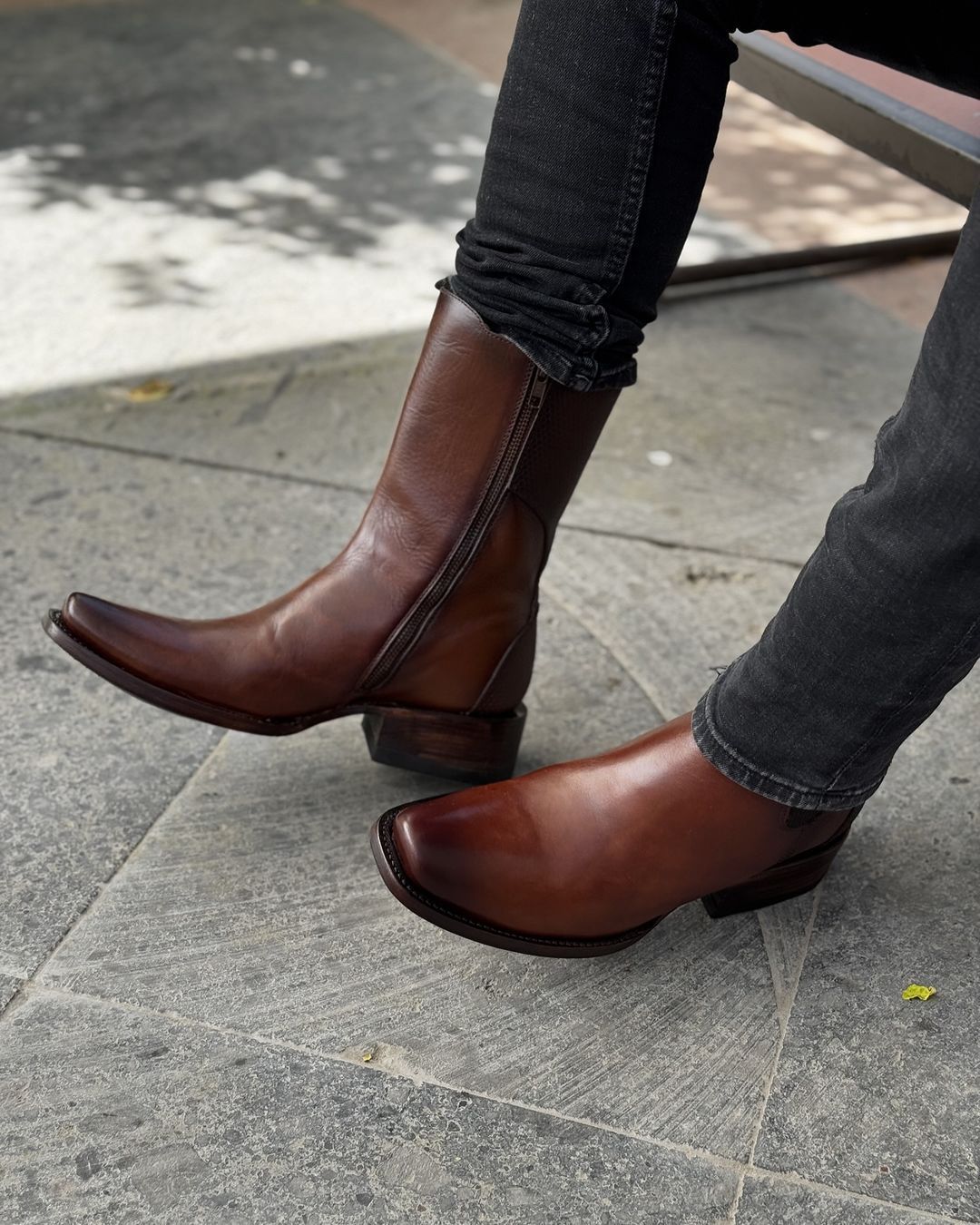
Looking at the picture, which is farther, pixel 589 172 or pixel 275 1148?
pixel 589 172

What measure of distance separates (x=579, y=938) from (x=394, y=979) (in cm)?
20

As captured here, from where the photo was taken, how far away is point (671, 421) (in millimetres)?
2648

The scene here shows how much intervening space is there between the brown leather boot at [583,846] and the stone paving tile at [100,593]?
41 centimetres

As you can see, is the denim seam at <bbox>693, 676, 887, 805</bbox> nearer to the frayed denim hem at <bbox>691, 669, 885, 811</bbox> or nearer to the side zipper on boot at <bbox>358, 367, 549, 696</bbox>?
the frayed denim hem at <bbox>691, 669, 885, 811</bbox>

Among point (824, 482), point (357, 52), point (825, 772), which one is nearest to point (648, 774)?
point (825, 772)

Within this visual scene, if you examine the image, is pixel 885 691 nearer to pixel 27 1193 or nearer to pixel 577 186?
pixel 577 186

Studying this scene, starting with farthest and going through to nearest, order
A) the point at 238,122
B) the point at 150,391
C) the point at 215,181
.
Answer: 1. the point at 238,122
2. the point at 215,181
3. the point at 150,391

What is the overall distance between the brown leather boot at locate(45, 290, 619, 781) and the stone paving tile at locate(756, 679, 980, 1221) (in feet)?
1.57

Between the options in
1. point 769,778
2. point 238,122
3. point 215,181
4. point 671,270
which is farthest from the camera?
point 238,122

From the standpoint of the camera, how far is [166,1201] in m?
1.13

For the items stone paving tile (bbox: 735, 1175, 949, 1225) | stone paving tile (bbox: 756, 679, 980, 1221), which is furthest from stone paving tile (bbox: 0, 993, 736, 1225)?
stone paving tile (bbox: 756, 679, 980, 1221)

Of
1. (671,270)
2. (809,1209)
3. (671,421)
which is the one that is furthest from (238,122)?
(809,1209)

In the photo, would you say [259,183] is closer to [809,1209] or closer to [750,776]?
[750,776]

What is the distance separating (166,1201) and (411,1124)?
0.22 m
